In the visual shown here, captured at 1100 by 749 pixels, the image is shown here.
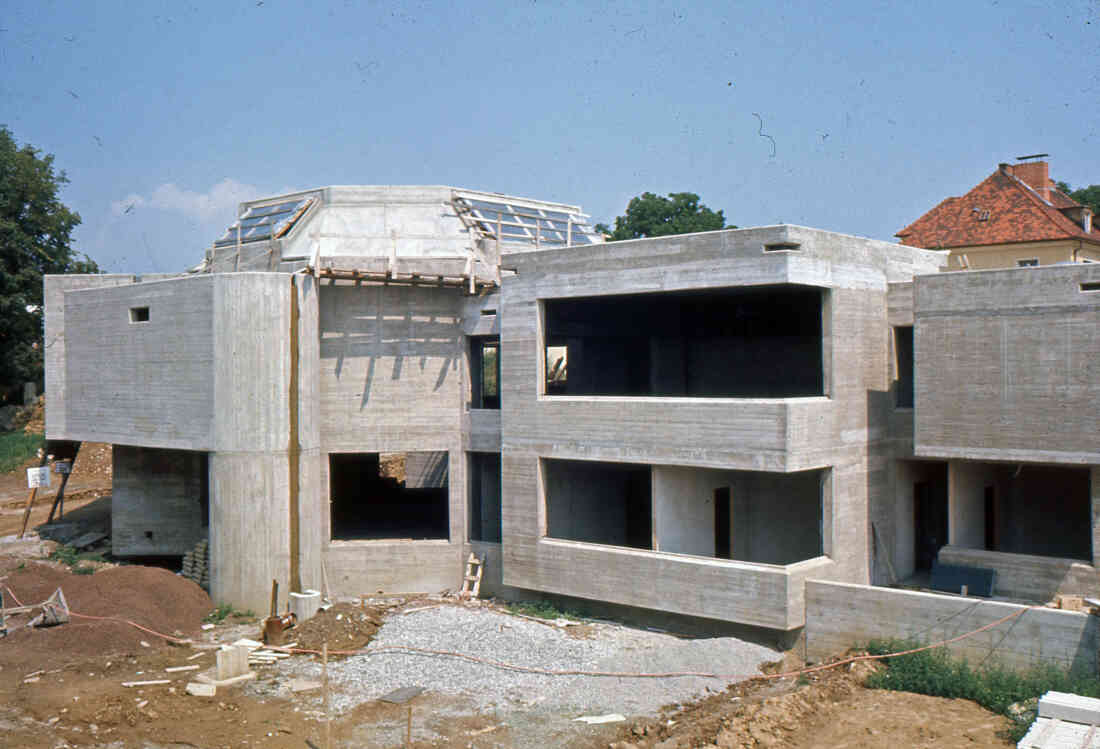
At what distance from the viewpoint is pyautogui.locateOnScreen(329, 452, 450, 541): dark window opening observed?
85.2 ft

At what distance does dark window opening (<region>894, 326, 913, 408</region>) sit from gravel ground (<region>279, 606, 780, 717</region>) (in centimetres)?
653

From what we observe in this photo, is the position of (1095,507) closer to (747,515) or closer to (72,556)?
(747,515)

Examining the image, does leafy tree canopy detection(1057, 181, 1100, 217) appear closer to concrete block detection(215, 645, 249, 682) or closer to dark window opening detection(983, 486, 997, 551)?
dark window opening detection(983, 486, 997, 551)

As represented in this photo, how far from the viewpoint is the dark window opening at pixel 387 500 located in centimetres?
2597

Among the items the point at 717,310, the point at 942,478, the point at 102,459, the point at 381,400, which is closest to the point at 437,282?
the point at 381,400

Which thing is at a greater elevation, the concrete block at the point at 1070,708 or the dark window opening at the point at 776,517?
the dark window opening at the point at 776,517

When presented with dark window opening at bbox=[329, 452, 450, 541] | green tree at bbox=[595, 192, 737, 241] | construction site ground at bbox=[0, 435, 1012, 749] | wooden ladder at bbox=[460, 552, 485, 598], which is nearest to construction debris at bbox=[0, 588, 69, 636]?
construction site ground at bbox=[0, 435, 1012, 749]

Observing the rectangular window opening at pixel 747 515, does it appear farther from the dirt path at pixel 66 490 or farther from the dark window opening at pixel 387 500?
the dirt path at pixel 66 490

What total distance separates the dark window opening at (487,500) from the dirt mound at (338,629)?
447 cm

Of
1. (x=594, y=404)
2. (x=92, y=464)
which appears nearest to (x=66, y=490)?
(x=92, y=464)

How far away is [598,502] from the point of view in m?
23.4

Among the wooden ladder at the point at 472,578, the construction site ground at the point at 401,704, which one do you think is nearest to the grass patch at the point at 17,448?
the construction site ground at the point at 401,704

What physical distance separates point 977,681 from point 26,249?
4880 cm

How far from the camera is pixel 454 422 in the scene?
22.6 metres
